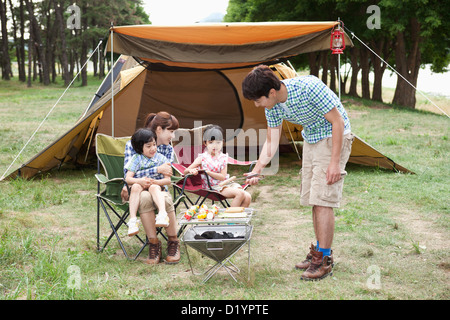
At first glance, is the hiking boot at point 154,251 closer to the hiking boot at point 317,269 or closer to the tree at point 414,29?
the hiking boot at point 317,269

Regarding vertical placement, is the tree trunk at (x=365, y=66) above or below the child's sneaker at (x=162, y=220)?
above

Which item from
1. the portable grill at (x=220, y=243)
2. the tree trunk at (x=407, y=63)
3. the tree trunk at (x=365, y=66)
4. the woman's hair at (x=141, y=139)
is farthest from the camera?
the tree trunk at (x=365, y=66)

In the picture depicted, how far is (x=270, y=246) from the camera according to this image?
3613 mm

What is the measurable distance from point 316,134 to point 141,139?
1.31 m

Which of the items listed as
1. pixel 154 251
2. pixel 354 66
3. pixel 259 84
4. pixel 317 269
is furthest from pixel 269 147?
pixel 354 66

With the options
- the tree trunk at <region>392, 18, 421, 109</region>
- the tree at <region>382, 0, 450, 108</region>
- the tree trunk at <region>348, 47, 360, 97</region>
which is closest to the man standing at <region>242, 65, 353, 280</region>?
the tree at <region>382, 0, 450, 108</region>

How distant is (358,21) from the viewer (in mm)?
15969

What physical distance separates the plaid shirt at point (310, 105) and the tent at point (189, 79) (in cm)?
236

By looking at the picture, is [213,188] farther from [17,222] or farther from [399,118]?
[399,118]

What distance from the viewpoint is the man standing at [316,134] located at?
8.86ft

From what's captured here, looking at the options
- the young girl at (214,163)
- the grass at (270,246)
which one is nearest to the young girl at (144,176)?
the grass at (270,246)

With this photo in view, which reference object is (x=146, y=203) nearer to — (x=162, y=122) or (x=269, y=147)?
(x=162, y=122)

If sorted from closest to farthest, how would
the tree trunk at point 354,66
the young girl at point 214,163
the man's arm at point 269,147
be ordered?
the man's arm at point 269,147
the young girl at point 214,163
the tree trunk at point 354,66
